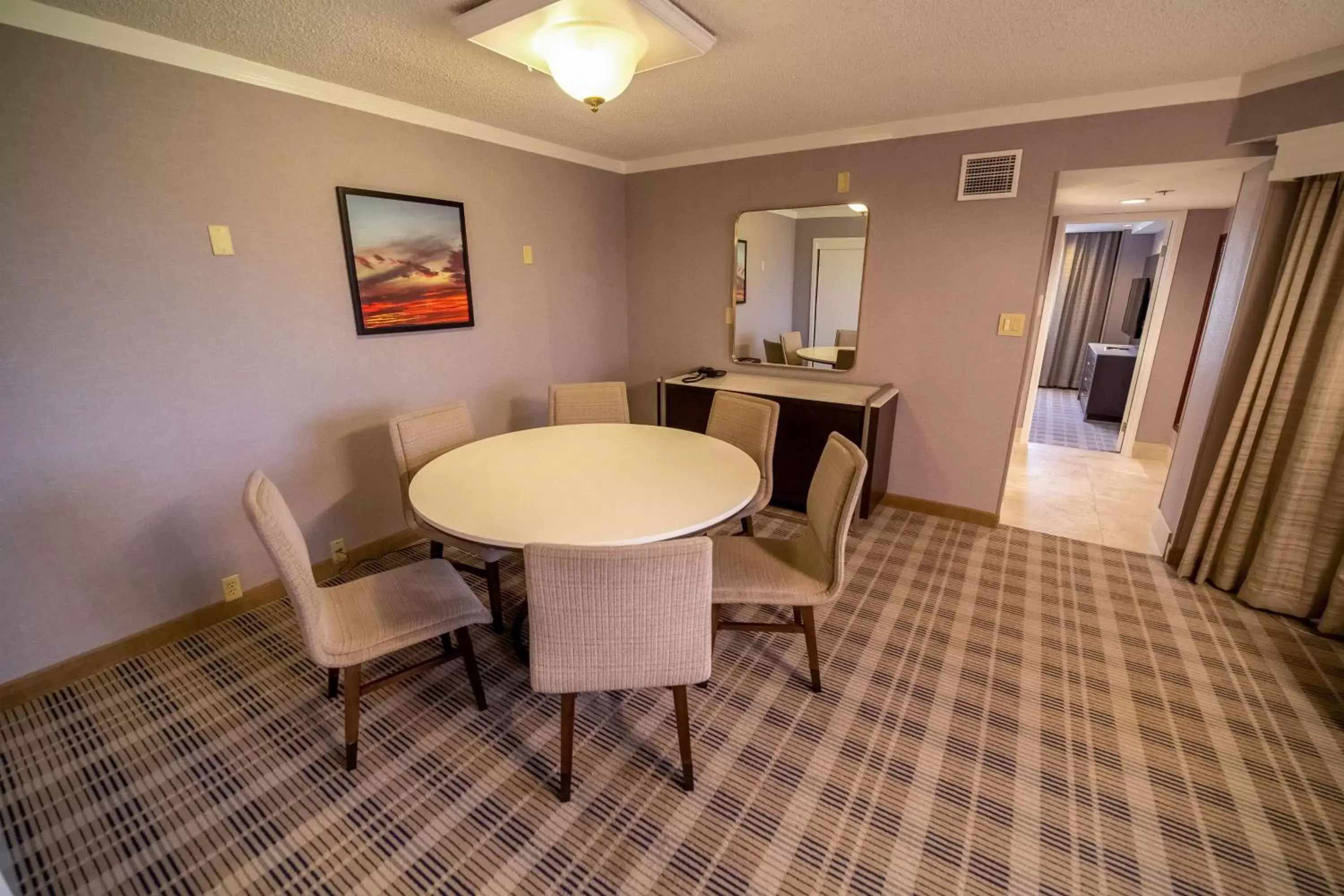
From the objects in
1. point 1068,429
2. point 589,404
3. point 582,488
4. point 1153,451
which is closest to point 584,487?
point 582,488

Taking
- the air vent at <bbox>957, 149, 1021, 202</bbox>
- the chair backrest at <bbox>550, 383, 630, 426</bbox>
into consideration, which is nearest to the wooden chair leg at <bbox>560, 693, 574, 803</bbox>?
the chair backrest at <bbox>550, 383, 630, 426</bbox>

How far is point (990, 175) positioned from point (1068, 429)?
3764 mm

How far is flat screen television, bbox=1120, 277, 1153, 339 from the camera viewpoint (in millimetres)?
6402

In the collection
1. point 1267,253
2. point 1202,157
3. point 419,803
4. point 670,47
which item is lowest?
point 419,803

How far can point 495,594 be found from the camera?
7.33 feet

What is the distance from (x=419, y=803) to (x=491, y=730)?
29 centimetres

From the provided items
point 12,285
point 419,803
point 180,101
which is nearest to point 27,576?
point 12,285

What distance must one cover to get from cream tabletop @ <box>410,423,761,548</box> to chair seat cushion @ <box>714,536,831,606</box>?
0.96 ft

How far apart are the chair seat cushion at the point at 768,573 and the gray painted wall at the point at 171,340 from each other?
197 centimetres

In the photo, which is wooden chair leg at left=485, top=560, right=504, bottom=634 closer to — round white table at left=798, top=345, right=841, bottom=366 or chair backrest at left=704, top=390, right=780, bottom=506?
chair backrest at left=704, top=390, right=780, bottom=506

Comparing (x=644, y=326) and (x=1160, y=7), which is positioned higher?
(x=1160, y=7)

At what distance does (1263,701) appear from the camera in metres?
1.94

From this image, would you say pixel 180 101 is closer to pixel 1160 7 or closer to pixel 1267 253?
pixel 1160 7

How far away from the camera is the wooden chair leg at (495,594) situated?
219cm
